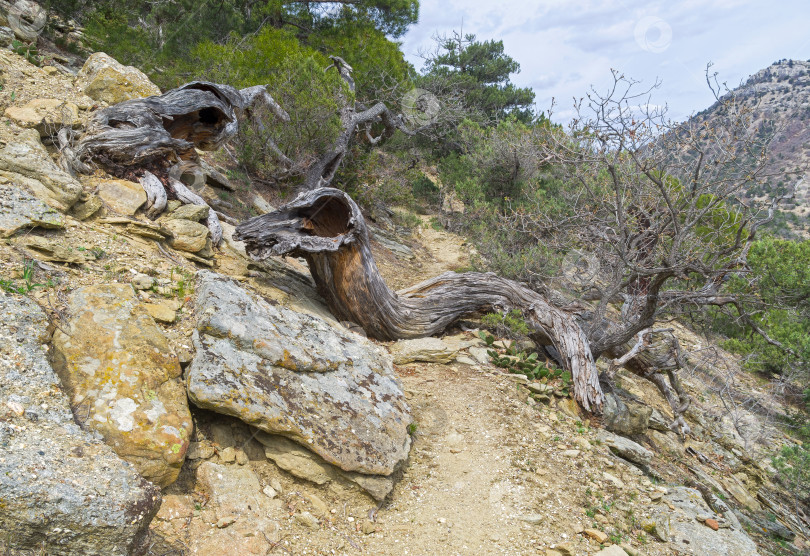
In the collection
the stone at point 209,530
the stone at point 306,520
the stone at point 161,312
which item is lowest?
the stone at point 306,520

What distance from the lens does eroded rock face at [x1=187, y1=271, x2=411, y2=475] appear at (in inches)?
139

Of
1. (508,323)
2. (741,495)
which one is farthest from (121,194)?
(741,495)

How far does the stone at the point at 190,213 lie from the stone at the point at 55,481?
→ 10.3 ft

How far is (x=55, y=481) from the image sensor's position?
222cm

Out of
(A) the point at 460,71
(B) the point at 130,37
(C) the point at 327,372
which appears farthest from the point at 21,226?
(A) the point at 460,71

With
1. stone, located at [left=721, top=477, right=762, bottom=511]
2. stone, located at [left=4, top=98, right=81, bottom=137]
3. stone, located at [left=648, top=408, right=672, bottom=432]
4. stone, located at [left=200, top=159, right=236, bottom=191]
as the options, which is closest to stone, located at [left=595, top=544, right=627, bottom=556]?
stone, located at [left=648, top=408, right=672, bottom=432]

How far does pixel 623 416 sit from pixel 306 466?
180 inches

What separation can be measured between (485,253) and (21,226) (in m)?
8.72

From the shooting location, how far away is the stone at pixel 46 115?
5.43 metres

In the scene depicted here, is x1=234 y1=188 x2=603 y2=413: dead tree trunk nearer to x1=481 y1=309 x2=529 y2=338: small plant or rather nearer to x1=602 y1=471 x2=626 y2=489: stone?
x1=481 y1=309 x2=529 y2=338: small plant

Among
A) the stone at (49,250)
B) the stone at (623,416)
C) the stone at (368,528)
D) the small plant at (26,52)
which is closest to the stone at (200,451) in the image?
the stone at (368,528)

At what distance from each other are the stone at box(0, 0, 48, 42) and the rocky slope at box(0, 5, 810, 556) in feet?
7.29

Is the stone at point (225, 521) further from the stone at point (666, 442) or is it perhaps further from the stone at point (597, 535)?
the stone at point (666, 442)

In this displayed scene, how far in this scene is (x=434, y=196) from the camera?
52.8 feet
